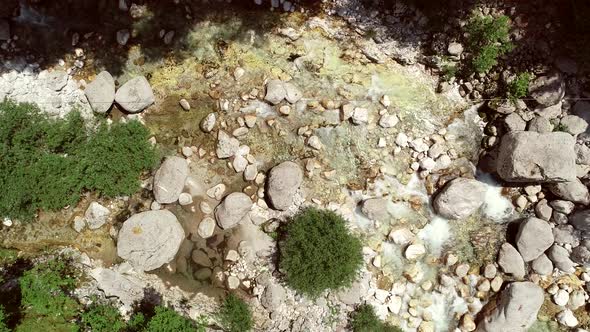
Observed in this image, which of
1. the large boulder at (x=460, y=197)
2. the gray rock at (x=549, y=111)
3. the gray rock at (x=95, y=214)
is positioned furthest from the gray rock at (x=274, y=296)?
the gray rock at (x=549, y=111)

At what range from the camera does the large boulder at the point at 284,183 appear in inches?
328

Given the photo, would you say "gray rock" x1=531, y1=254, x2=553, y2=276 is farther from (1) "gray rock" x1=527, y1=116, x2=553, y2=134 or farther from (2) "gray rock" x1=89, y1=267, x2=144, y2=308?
(2) "gray rock" x1=89, y1=267, x2=144, y2=308

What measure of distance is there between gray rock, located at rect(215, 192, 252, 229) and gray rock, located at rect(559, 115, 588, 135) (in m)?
6.20

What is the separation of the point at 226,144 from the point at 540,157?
19.4 ft

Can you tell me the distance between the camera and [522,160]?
7734 mm

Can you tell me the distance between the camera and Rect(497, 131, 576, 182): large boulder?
757 centimetres

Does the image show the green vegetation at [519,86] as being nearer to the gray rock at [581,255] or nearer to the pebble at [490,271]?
the gray rock at [581,255]

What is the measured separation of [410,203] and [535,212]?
2.41 meters

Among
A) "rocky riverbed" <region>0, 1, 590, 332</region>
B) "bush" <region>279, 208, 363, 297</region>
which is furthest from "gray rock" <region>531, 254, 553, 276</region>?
"bush" <region>279, 208, 363, 297</region>

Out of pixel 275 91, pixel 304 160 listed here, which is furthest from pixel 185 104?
pixel 304 160

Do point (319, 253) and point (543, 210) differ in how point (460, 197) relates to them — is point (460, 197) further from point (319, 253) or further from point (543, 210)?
point (319, 253)

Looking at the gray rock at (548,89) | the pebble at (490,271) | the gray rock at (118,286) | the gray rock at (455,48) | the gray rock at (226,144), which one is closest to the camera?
the gray rock at (548,89)

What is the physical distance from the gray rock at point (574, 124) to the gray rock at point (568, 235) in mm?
1817

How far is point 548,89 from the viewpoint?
778 cm
